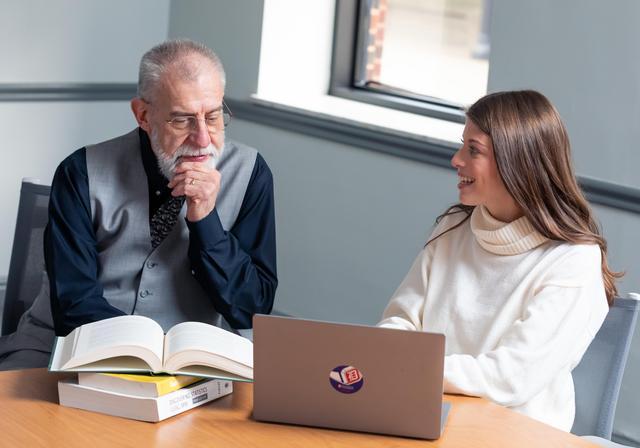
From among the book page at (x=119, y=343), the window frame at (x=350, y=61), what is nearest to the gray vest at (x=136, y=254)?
the book page at (x=119, y=343)

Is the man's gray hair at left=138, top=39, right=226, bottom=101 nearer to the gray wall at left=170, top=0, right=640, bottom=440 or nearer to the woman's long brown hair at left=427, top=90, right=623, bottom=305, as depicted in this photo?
the woman's long brown hair at left=427, top=90, right=623, bottom=305

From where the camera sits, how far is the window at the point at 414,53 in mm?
4078

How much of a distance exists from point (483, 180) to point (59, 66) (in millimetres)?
2651

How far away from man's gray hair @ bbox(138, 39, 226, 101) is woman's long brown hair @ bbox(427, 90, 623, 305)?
637mm

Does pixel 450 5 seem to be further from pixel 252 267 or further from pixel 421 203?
pixel 252 267

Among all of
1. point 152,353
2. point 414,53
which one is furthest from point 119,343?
point 414,53

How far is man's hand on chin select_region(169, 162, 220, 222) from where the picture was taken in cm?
236

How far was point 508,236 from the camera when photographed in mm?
2207

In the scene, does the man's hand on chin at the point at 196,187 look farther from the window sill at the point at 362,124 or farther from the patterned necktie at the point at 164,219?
the window sill at the point at 362,124

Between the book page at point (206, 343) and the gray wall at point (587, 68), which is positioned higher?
the gray wall at point (587, 68)

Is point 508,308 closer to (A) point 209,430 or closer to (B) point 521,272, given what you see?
(B) point 521,272

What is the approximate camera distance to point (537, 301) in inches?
83.0

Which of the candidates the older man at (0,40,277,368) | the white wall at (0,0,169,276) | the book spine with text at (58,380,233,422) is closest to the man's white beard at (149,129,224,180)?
the older man at (0,40,277,368)

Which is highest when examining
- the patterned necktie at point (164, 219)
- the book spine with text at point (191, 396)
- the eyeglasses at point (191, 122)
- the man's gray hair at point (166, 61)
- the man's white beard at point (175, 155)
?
the man's gray hair at point (166, 61)
